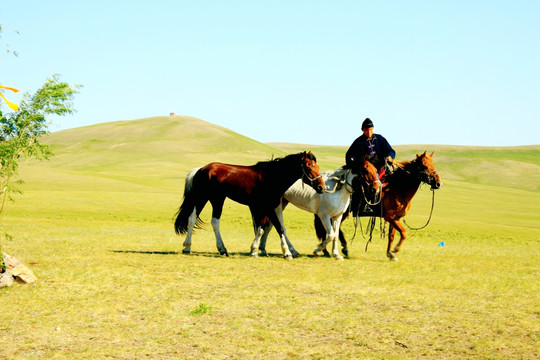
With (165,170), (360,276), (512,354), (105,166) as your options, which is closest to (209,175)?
(360,276)

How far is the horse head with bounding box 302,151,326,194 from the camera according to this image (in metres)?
13.6

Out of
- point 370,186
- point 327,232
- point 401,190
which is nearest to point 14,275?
point 327,232

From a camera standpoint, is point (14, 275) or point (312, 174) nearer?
point (14, 275)

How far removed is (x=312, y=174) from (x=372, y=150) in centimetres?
239

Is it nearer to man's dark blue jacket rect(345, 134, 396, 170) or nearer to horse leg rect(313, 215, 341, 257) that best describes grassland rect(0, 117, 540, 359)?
horse leg rect(313, 215, 341, 257)

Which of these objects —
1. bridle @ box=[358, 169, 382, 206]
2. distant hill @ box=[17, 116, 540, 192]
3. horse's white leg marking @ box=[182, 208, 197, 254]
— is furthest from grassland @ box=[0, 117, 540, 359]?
distant hill @ box=[17, 116, 540, 192]

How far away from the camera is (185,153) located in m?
110

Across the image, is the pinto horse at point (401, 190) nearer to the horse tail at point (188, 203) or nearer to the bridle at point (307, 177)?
the bridle at point (307, 177)

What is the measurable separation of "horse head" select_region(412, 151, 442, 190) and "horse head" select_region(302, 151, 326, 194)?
263 centimetres

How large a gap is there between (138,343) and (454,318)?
4844 millimetres

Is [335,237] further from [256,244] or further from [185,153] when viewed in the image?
[185,153]

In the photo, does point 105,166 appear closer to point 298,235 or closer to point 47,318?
point 298,235

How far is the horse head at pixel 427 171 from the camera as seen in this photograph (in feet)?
45.9

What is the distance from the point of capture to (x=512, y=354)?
686 cm
